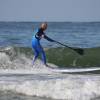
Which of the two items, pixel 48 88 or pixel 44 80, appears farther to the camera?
pixel 44 80

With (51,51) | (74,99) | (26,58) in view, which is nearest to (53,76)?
(74,99)

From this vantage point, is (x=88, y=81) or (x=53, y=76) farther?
(x=53, y=76)

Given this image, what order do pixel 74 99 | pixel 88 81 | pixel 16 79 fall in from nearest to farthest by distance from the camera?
pixel 74 99 < pixel 88 81 < pixel 16 79

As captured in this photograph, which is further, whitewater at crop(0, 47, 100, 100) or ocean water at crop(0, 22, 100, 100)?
ocean water at crop(0, 22, 100, 100)

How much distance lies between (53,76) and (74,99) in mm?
3771

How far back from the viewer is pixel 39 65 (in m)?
20.1

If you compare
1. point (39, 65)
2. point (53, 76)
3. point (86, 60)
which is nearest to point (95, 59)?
point (86, 60)

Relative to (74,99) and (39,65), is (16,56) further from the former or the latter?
(74,99)

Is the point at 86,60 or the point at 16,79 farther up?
the point at 16,79

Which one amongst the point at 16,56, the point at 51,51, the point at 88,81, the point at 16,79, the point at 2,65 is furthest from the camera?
the point at 51,51

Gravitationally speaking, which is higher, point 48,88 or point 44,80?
point 48,88

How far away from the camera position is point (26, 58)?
2184 centimetres

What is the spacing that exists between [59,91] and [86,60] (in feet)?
35.3

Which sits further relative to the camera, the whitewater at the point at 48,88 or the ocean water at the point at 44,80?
the ocean water at the point at 44,80
